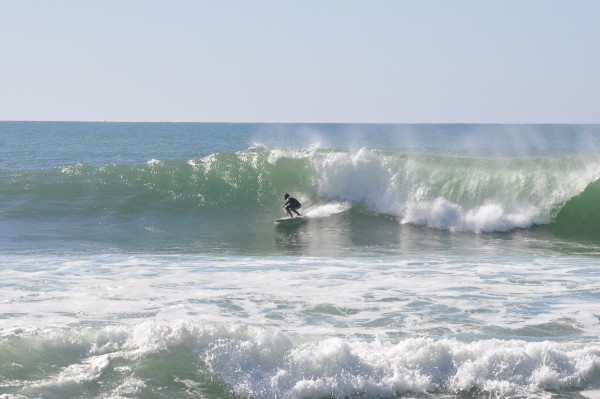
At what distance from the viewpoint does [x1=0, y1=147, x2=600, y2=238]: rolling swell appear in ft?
67.3

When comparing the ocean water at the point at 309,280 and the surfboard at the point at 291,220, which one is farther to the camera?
the surfboard at the point at 291,220

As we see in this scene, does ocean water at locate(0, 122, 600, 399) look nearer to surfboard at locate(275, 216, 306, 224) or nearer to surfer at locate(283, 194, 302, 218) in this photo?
surfboard at locate(275, 216, 306, 224)

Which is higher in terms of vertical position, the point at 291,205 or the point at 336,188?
the point at 336,188

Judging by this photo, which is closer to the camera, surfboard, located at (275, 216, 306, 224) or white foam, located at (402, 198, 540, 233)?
white foam, located at (402, 198, 540, 233)

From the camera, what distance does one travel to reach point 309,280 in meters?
12.8

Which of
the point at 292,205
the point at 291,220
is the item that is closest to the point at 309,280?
the point at 291,220

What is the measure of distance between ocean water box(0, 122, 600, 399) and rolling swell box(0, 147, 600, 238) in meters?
0.07

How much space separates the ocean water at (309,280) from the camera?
27.8ft

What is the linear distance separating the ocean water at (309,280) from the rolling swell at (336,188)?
67 mm

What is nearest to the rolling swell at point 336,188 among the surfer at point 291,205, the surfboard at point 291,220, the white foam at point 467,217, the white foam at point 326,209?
the white foam at point 467,217

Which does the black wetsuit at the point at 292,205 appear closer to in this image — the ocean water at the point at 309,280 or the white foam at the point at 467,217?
the ocean water at the point at 309,280

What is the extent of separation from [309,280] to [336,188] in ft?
34.8

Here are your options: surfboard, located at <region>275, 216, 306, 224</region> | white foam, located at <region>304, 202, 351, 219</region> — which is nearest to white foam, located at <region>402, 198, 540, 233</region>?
white foam, located at <region>304, 202, 351, 219</region>

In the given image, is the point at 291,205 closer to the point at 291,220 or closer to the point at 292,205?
the point at 292,205
